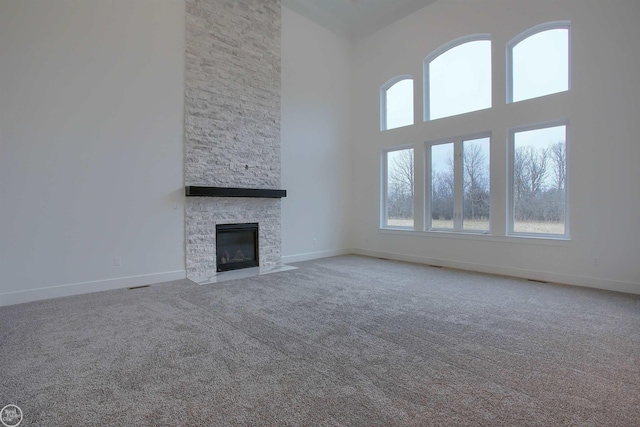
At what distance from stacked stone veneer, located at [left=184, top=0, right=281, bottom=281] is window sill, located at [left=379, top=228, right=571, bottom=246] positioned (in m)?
2.62

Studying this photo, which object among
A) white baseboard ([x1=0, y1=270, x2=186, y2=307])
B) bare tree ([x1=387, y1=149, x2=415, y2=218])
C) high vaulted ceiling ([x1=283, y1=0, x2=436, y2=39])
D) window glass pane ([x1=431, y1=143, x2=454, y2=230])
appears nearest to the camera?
white baseboard ([x1=0, y1=270, x2=186, y2=307])

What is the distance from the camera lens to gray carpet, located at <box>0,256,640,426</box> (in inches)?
70.4

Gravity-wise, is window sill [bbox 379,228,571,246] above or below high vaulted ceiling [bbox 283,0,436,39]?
below

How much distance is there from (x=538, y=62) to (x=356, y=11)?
3681 mm

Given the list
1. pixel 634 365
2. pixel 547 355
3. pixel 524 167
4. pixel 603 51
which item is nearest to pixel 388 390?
pixel 547 355

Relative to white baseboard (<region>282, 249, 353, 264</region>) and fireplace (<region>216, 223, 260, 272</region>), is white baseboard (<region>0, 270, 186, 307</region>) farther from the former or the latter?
white baseboard (<region>282, 249, 353, 264</region>)

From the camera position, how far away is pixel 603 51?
4289 millimetres

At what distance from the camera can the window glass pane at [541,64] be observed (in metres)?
4.73

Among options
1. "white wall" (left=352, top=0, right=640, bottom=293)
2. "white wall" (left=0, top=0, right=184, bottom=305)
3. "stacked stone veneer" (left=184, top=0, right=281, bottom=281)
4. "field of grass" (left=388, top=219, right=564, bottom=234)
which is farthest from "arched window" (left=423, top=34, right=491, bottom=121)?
"white wall" (left=0, top=0, right=184, bottom=305)

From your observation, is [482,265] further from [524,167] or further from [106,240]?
[106,240]

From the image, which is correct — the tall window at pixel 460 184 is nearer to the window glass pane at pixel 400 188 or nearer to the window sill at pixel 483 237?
the window sill at pixel 483 237

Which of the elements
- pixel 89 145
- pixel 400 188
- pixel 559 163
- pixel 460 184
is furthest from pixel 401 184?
pixel 89 145

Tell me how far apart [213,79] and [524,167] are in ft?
17.7

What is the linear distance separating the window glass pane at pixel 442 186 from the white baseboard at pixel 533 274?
70 cm
